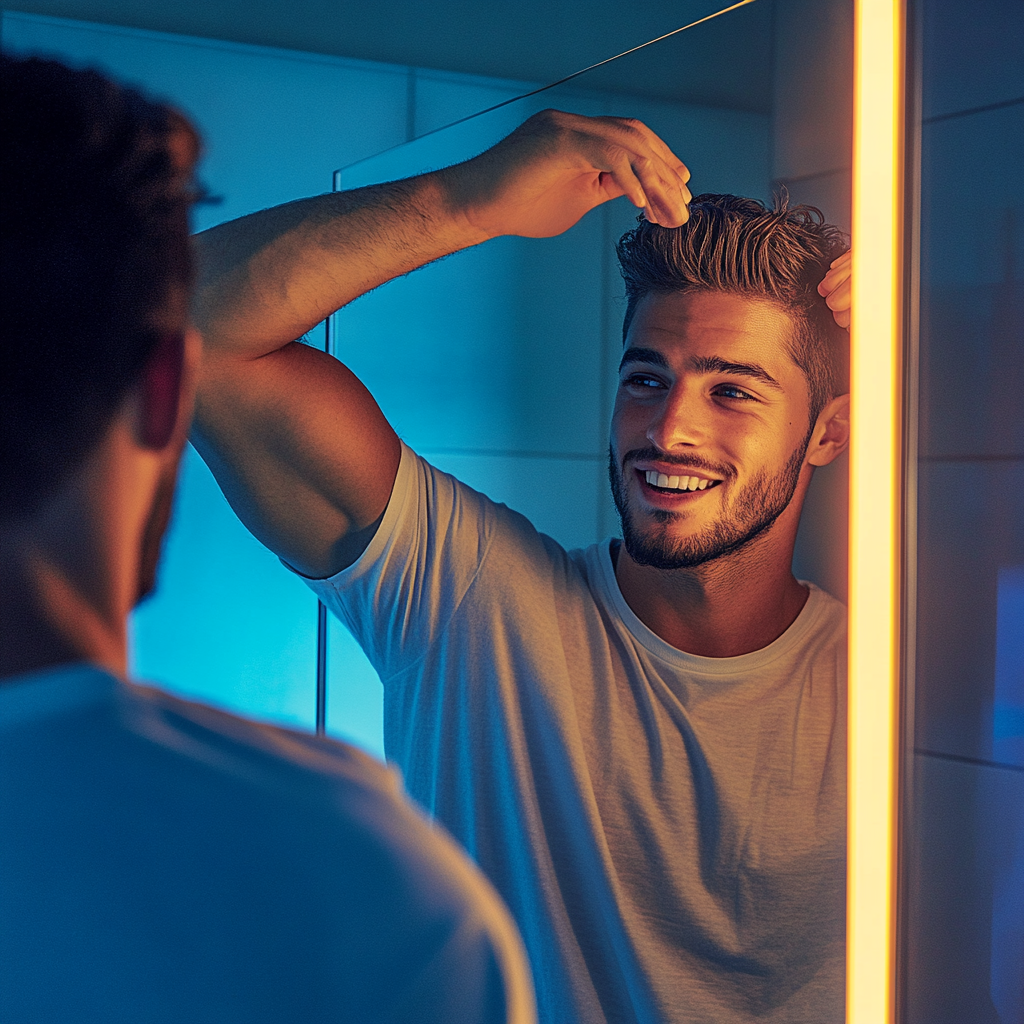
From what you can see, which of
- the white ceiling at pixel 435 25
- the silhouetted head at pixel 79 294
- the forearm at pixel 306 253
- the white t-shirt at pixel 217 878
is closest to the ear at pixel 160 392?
the silhouetted head at pixel 79 294

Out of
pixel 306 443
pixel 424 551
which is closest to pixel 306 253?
pixel 306 443

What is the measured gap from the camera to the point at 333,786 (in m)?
0.45

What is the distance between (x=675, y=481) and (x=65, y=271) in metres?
0.50

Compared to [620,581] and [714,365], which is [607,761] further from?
[714,365]

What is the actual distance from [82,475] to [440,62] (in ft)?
2.42

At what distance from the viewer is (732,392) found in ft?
2.66

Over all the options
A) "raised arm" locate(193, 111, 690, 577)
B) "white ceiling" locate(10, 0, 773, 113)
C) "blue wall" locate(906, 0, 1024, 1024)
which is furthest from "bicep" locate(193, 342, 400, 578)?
"blue wall" locate(906, 0, 1024, 1024)

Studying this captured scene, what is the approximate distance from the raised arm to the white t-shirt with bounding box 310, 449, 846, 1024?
2.1 inches

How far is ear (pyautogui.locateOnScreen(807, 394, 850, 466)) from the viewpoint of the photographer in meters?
0.79

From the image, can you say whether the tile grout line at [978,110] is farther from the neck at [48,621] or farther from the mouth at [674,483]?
the neck at [48,621]

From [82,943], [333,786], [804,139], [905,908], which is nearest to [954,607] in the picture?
[905,908]

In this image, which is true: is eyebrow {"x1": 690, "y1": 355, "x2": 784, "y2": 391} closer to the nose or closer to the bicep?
the nose

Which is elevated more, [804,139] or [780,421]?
[804,139]

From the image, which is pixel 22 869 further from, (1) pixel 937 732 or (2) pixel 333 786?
(1) pixel 937 732
